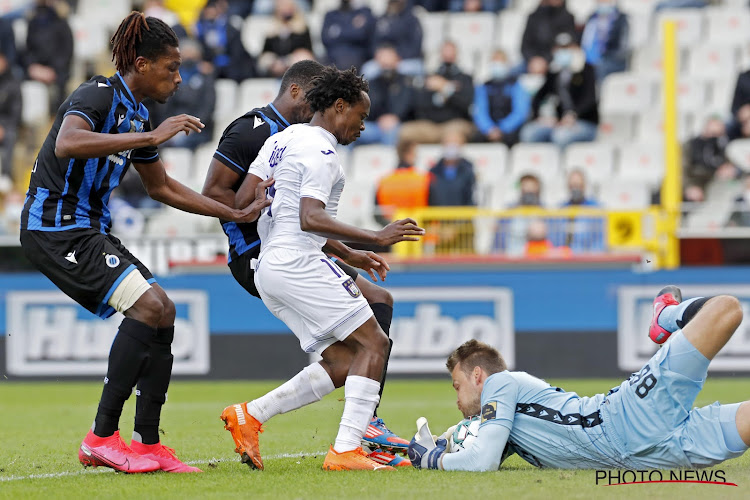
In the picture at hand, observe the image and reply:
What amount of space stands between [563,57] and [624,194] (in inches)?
95.9

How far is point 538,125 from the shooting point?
1603 cm

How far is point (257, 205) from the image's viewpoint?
633cm

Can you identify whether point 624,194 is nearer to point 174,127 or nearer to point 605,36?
point 605,36

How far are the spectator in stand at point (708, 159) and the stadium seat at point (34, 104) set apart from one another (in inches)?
380

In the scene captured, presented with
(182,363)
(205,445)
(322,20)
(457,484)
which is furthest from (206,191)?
(322,20)

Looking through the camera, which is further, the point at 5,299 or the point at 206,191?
the point at 5,299

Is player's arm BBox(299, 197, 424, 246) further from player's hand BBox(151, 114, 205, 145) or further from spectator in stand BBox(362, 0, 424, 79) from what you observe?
spectator in stand BBox(362, 0, 424, 79)

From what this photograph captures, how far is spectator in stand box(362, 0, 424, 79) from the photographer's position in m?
16.8

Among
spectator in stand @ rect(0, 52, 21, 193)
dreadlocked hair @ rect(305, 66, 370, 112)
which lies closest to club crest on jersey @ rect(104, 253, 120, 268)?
dreadlocked hair @ rect(305, 66, 370, 112)

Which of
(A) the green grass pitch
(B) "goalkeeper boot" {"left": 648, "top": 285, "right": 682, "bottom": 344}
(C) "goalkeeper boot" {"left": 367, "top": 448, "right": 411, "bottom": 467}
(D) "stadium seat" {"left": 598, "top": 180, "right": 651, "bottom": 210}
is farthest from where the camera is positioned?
(D) "stadium seat" {"left": 598, "top": 180, "right": 651, "bottom": 210}

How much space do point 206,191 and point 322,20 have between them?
39.7ft

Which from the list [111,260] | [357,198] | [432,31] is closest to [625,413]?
[111,260]

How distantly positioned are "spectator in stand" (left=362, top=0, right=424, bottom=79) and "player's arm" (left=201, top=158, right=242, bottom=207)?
33.5 feet

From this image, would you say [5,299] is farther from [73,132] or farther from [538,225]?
[73,132]
